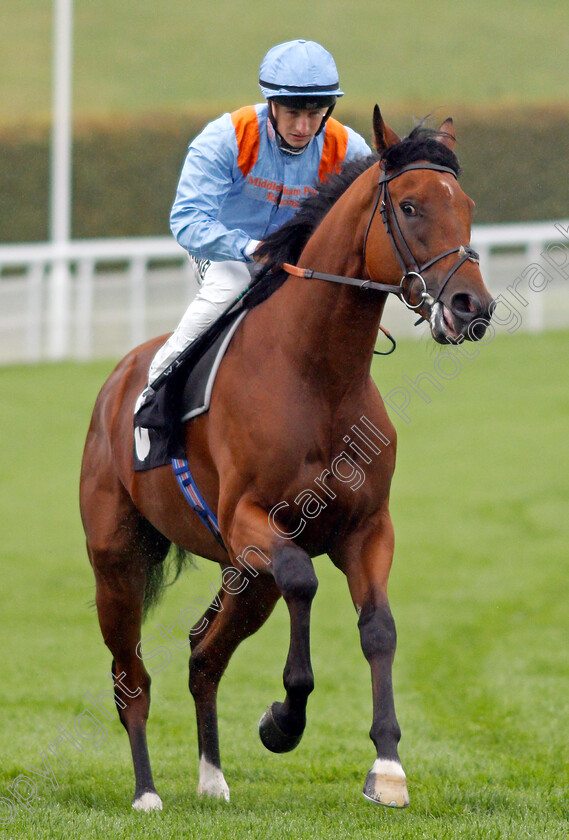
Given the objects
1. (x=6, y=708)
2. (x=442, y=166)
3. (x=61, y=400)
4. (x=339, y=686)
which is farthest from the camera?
(x=61, y=400)

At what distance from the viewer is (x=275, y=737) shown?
3.90 metres

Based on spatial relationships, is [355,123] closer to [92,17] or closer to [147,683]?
[92,17]

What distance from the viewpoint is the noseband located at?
3.39 m

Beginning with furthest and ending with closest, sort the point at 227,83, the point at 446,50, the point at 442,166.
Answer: the point at 446,50, the point at 227,83, the point at 442,166

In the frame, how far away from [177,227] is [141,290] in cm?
1126

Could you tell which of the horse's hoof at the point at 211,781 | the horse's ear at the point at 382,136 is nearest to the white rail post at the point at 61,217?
the horse's hoof at the point at 211,781

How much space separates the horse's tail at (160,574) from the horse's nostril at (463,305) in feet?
7.21

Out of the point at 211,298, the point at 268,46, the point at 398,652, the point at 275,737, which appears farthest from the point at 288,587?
the point at 268,46

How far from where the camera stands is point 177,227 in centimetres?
419

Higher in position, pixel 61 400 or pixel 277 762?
pixel 277 762

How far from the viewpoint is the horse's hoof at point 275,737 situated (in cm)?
387

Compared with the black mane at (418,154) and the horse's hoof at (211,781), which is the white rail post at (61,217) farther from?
the black mane at (418,154)

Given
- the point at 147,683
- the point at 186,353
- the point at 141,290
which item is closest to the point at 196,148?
the point at 186,353

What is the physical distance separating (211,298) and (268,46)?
1209 inches
